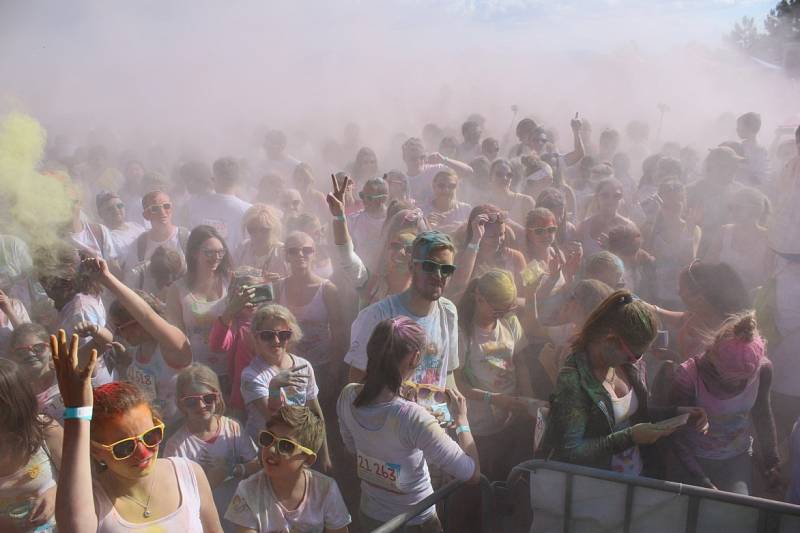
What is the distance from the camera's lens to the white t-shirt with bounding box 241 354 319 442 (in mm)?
2922

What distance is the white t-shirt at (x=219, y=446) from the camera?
273 cm

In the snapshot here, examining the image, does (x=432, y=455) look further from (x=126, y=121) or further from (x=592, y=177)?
(x=126, y=121)

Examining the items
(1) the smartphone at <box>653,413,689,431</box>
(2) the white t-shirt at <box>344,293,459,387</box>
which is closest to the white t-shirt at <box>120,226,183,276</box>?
(2) the white t-shirt at <box>344,293,459,387</box>

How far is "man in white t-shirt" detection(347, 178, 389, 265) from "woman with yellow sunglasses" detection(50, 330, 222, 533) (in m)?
2.70

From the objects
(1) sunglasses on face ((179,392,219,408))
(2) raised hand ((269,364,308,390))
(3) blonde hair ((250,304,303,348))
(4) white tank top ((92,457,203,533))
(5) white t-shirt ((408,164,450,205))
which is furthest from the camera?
(5) white t-shirt ((408,164,450,205))

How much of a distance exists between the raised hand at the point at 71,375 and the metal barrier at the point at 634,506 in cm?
147

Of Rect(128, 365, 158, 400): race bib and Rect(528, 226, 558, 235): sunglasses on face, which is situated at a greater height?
Rect(528, 226, 558, 235): sunglasses on face

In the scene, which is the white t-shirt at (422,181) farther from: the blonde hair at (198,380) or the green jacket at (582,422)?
the green jacket at (582,422)

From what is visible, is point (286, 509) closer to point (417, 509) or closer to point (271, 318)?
point (417, 509)

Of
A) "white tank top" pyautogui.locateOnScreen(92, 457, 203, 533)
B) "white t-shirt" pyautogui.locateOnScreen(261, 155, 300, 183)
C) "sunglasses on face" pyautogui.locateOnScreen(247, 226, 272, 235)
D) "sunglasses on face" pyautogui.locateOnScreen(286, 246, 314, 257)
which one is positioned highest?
"sunglasses on face" pyautogui.locateOnScreen(286, 246, 314, 257)

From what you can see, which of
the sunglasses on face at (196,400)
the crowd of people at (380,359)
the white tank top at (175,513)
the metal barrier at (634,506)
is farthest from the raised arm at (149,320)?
the metal barrier at (634,506)

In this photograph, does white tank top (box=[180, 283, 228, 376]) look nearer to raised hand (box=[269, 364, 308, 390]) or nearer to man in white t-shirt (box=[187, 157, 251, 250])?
raised hand (box=[269, 364, 308, 390])

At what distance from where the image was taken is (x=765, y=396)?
286cm

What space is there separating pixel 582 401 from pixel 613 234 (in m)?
1.89
